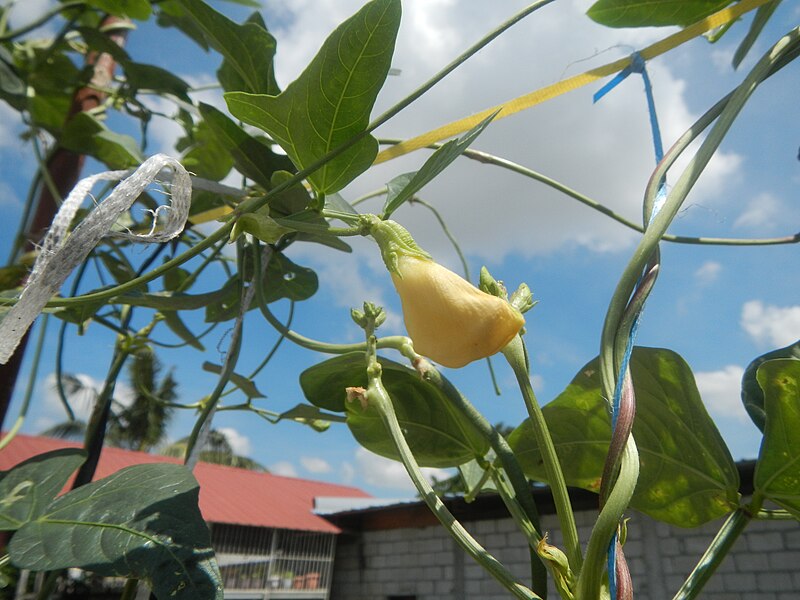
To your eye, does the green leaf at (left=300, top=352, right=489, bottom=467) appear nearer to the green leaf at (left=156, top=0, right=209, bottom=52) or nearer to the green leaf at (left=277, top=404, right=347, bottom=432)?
the green leaf at (left=277, top=404, right=347, bottom=432)

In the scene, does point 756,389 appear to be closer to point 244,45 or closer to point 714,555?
point 714,555

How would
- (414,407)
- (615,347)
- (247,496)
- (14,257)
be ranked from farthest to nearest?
(247,496)
(14,257)
(414,407)
(615,347)

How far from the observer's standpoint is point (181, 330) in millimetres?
645

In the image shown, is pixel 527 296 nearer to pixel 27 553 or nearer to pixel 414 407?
pixel 414 407

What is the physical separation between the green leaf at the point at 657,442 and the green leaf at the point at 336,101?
167 millimetres

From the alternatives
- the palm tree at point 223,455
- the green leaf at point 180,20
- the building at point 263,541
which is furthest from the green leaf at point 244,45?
the palm tree at point 223,455

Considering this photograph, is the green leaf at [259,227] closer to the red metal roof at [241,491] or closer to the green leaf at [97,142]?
the green leaf at [97,142]

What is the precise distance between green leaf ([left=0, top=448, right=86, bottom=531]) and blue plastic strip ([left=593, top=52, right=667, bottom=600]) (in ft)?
0.97

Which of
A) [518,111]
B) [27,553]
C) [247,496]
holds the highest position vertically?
[247,496]

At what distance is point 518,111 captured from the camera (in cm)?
39

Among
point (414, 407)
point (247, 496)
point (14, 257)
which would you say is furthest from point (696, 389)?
point (247, 496)

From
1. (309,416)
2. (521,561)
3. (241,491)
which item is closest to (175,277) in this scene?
(309,416)

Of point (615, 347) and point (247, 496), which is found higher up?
point (247, 496)

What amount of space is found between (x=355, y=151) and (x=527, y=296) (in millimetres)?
111
